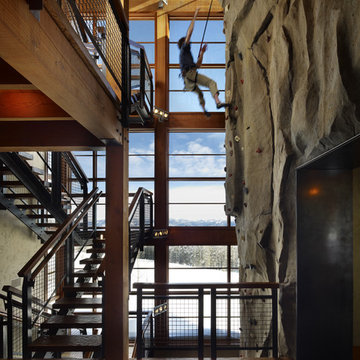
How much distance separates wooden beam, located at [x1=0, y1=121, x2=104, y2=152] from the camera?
3455 mm

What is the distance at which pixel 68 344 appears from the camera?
3711 mm

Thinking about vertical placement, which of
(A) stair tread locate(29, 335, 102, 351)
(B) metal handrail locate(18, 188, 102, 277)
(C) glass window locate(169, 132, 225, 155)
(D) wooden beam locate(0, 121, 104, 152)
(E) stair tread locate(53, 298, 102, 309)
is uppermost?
(C) glass window locate(169, 132, 225, 155)

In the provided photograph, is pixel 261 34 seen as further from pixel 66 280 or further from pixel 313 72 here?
pixel 66 280

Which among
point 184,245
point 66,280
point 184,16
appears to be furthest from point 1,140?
point 184,16

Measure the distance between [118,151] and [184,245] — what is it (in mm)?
6431

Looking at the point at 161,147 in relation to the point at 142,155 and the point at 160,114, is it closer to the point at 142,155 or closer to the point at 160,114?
the point at 142,155

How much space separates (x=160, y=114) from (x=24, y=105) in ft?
21.1

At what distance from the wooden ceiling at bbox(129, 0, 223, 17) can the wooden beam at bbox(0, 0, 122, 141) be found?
8150mm

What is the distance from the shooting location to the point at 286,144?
3814 millimetres

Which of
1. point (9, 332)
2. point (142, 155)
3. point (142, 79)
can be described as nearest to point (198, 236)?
point (142, 155)

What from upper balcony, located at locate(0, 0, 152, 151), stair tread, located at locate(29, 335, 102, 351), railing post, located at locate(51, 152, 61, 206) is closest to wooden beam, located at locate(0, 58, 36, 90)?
upper balcony, located at locate(0, 0, 152, 151)

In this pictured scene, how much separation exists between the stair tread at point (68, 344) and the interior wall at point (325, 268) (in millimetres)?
2302

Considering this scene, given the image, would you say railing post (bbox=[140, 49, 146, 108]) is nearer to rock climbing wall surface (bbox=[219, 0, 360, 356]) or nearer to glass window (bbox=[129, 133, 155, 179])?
rock climbing wall surface (bbox=[219, 0, 360, 356])

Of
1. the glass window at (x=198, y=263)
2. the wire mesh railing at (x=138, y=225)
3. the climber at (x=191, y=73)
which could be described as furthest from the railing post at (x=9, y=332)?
the glass window at (x=198, y=263)
